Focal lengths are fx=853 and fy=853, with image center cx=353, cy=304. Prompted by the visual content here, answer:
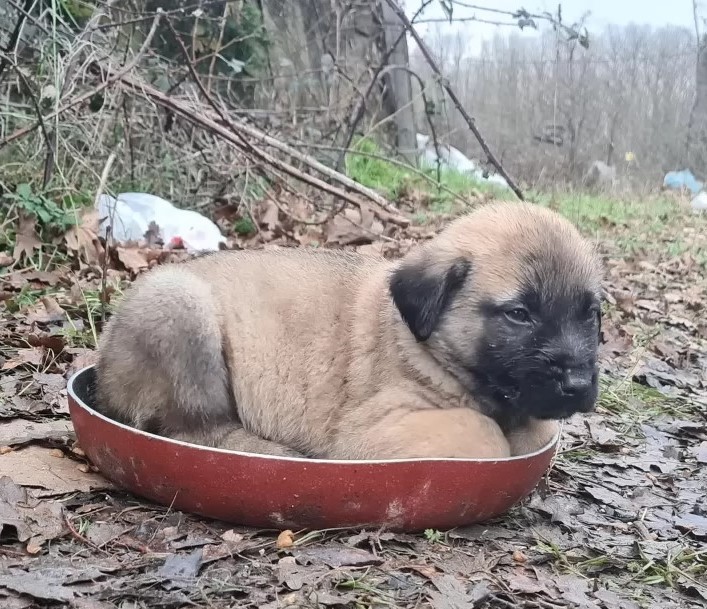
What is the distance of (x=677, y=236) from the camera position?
11266mm

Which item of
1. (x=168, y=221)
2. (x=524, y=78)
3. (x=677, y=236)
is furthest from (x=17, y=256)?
(x=524, y=78)

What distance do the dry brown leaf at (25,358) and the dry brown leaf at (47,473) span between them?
42.6 inches

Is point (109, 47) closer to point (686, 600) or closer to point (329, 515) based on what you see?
point (329, 515)

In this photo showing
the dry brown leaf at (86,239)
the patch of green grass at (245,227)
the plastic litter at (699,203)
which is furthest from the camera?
the plastic litter at (699,203)

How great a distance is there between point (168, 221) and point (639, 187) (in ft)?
36.0

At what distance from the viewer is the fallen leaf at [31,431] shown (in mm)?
3635

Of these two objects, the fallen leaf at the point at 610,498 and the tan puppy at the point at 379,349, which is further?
the fallen leaf at the point at 610,498

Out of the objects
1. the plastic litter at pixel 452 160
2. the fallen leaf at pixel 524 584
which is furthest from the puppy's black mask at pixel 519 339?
the plastic litter at pixel 452 160

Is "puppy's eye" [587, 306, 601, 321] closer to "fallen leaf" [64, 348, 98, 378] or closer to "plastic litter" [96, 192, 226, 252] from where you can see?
"fallen leaf" [64, 348, 98, 378]

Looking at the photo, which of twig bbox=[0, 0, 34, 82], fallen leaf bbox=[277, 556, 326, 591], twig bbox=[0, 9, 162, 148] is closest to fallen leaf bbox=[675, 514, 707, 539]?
fallen leaf bbox=[277, 556, 326, 591]

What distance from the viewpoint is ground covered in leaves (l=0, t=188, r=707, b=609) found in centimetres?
255

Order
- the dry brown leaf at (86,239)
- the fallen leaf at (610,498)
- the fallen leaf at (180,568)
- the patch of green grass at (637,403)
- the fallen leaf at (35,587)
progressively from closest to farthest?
the fallen leaf at (35,587) → the fallen leaf at (180,568) → the fallen leaf at (610,498) → the patch of green grass at (637,403) → the dry brown leaf at (86,239)

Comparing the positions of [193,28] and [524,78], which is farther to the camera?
[524,78]

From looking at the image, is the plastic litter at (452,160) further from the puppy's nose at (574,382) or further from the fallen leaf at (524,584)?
the fallen leaf at (524,584)
